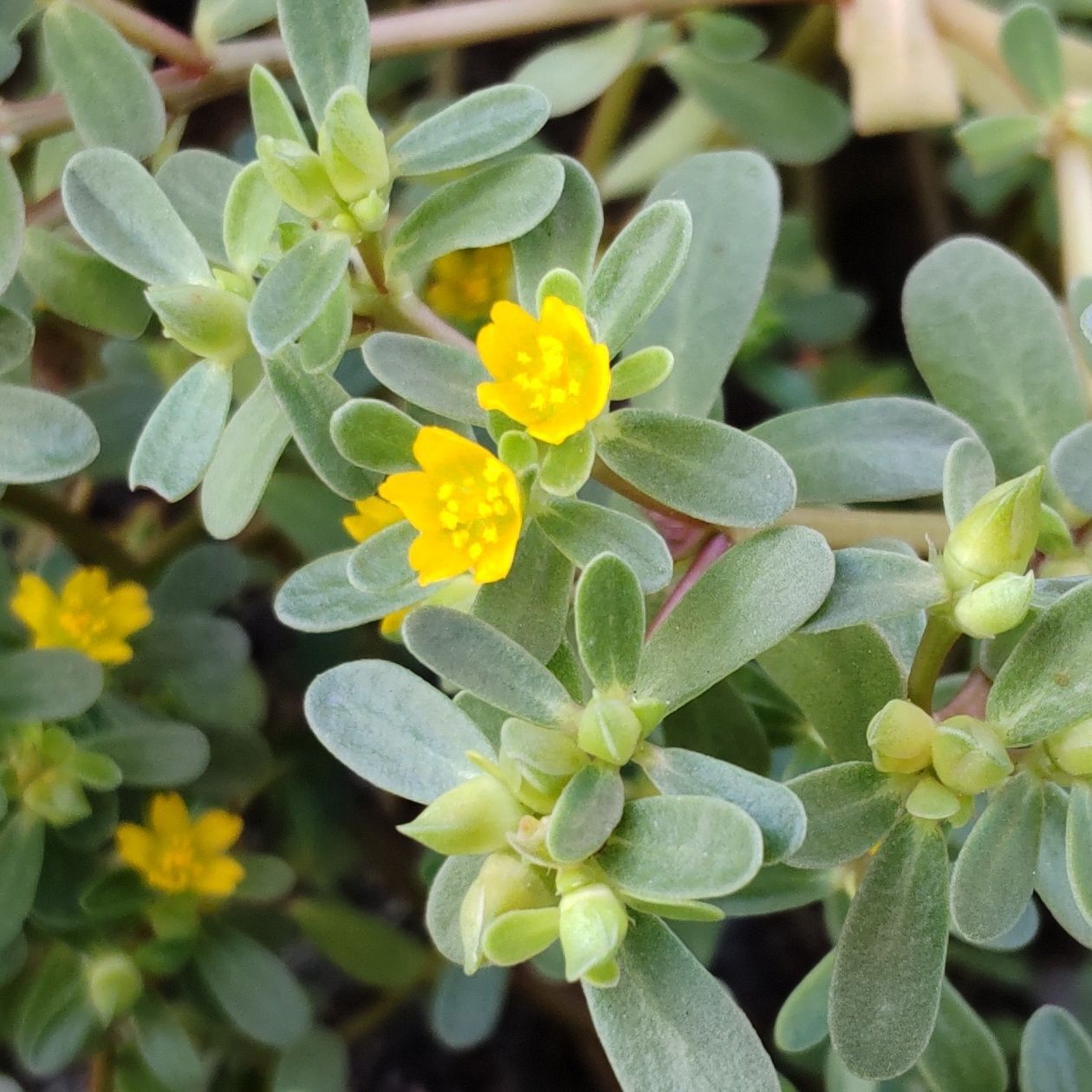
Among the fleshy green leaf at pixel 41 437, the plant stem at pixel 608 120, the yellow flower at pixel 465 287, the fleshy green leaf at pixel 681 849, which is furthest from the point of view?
the plant stem at pixel 608 120

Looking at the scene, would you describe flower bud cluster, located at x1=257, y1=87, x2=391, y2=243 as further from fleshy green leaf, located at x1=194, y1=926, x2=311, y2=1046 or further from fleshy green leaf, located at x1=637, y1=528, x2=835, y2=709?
fleshy green leaf, located at x1=194, y1=926, x2=311, y2=1046

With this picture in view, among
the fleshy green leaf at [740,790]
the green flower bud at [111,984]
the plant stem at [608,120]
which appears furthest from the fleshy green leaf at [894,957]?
the plant stem at [608,120]

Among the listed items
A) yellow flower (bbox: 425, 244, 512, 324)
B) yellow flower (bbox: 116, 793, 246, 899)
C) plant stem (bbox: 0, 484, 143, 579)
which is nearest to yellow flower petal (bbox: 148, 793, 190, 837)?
yellow flower (bbox: 116, 793, 246, 899)

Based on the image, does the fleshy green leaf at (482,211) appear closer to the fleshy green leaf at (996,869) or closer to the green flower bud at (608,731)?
the green flower bud at (608,731)

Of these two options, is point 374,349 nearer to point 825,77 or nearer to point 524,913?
point 524,913

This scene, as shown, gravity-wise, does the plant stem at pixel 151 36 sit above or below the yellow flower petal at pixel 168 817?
above

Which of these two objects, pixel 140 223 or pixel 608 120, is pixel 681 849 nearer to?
pixel 140 223

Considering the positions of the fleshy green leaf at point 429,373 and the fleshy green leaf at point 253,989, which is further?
the fleshy green leaf at point 253,989
